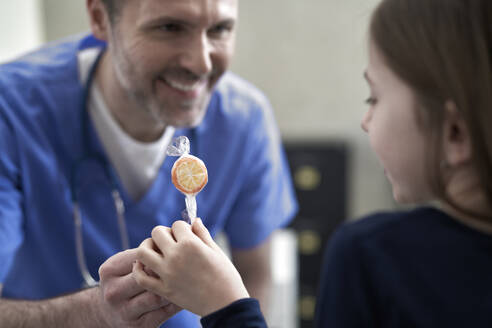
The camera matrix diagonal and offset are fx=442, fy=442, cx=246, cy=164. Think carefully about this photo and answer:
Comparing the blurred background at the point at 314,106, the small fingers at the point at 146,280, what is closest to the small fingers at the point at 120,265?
the small fingers at the point at 146,280

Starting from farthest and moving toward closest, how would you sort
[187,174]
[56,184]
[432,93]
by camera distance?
[56,184], [187,174], [432,93]

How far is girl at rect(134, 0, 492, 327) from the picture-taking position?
43 centimetres

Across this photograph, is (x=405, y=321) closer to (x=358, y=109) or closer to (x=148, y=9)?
(x=148, y=9)

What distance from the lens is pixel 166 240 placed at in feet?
1.61

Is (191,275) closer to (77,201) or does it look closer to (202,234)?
(202,234)

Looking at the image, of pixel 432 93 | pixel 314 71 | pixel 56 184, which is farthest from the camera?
pixel 314 71

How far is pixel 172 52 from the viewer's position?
0.78 metres

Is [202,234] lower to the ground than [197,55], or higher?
lower

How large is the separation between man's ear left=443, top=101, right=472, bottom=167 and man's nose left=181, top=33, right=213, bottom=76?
437 mm

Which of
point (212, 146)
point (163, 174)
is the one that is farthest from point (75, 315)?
point (212, 146)

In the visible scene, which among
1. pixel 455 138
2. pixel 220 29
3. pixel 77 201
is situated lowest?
pixel 77 201

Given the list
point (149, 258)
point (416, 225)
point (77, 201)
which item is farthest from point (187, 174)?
point (77, 201)

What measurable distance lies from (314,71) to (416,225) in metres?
1.88

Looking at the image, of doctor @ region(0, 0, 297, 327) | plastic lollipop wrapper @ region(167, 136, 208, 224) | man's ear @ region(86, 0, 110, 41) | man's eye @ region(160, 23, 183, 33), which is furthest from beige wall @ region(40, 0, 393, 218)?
plastic lollipop wrapper @ region(167, 136, 208, 224)
